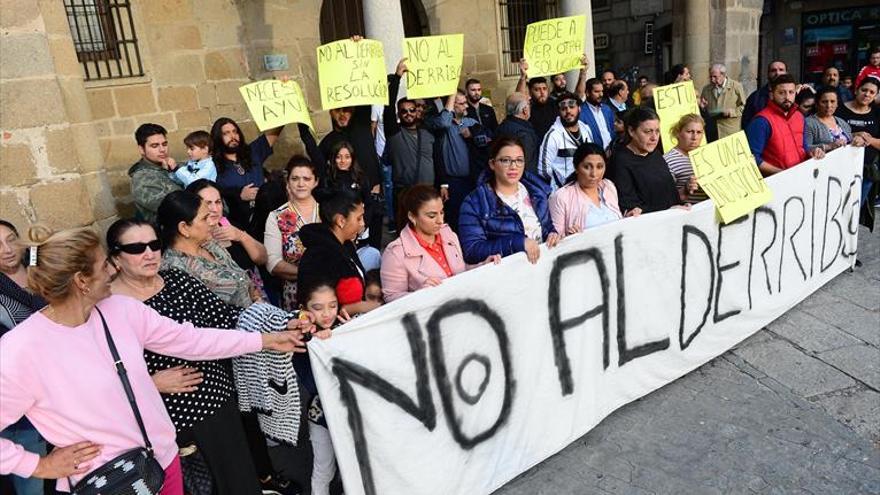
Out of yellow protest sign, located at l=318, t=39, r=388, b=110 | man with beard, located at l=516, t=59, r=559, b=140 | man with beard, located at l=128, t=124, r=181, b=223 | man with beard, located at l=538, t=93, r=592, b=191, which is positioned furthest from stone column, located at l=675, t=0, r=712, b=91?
man with beard, located at l=128, t=124, r=181, b=223

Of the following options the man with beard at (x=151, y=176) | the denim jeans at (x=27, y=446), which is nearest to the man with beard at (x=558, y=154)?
the man with beard at (x=151, y=176)

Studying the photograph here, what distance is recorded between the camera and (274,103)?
15.1 ft

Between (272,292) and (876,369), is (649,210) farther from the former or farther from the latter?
(272,292)

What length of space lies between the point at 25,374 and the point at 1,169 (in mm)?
2822

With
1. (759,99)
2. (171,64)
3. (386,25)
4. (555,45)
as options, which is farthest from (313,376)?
(759,99)

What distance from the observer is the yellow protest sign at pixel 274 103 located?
448 centimetres

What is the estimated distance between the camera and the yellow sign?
5652 millimetres

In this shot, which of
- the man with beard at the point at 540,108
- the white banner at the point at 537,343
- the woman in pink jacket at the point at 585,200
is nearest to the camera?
the white banner at the point at 537,343

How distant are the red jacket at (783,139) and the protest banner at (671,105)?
3.40 ft

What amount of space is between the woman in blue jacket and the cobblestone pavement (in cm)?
118

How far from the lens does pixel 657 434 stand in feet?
11.4

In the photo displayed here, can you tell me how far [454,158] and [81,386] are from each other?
3.82 metres

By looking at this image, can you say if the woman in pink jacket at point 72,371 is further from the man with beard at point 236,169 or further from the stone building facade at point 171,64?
the stone building facade at point 171,64

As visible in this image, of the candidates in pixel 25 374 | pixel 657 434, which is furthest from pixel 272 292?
pixel 657 434
